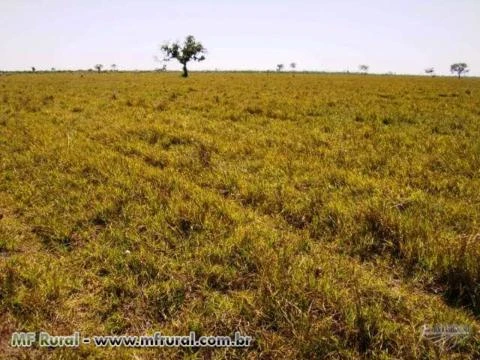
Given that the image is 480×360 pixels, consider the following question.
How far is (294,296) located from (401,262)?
1.35 m

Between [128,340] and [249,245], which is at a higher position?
[249,245]

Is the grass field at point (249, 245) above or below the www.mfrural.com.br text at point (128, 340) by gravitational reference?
above

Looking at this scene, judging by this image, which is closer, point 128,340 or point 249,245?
point 128,340

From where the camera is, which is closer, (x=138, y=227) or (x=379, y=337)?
(x=379, y=337)

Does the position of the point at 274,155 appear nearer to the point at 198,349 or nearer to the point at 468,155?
the point at 468,155

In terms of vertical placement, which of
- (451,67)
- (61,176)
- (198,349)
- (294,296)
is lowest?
(198,349)

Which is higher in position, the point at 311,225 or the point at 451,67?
the point at 451,67

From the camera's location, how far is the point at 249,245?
3914 millimetres

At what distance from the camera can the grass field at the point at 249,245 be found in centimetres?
284

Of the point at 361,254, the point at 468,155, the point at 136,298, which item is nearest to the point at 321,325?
the point at 361,254

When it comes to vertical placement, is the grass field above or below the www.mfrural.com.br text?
above

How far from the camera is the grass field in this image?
2.84m

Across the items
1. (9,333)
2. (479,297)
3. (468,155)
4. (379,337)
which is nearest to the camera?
(379,337)

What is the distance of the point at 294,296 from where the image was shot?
10.2ft
